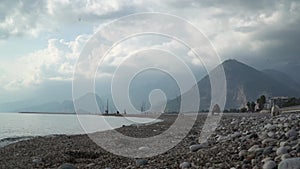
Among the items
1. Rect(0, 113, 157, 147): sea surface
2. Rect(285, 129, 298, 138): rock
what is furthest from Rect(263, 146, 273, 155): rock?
Rect(0, 113, 157, 147): sea surface

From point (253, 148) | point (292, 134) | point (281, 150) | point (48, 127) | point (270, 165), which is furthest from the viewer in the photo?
point (48, 127)

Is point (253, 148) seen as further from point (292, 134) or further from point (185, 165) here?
point (292, 134)

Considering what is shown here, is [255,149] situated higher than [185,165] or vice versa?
[255,149]

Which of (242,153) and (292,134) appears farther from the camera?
(292,134)

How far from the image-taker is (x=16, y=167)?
49.3 feet

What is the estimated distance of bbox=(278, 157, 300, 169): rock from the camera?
7859 mm

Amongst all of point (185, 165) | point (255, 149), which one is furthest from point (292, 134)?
point (185, 165)

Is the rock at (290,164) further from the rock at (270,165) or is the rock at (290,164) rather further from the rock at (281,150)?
the rock at (281,150)

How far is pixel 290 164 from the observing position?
7.94m

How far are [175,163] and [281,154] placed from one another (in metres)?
3.04

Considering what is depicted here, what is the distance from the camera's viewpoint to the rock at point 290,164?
7859 millimetres

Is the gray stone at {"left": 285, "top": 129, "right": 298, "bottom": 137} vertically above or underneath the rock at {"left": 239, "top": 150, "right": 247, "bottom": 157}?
above

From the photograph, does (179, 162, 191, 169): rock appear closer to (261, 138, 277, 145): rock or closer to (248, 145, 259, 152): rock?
(248, 145, 259, 152): rock

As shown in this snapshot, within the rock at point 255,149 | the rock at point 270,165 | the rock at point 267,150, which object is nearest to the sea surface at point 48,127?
the rock at point 255,149
